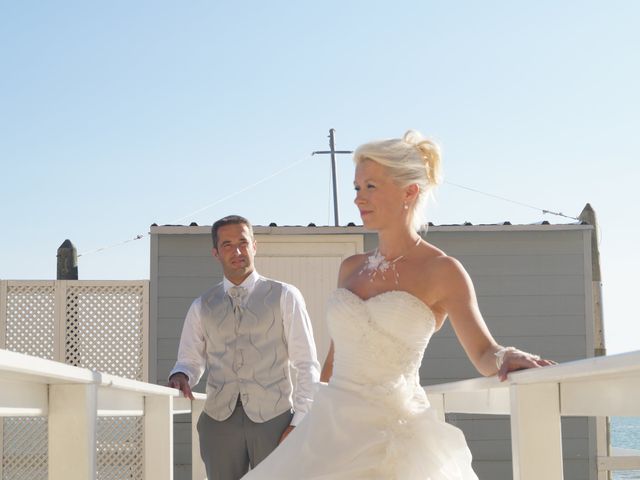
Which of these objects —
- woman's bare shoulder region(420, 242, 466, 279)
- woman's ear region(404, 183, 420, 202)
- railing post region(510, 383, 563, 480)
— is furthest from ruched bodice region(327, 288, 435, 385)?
railing post region(510, 383, 563, 480)

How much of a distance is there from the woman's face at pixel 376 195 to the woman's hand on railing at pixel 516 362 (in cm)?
74

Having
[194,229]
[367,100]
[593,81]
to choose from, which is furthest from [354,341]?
[593,81]

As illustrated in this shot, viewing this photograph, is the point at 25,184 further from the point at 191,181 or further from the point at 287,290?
the point at 287,290

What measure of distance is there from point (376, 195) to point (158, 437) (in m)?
1.72

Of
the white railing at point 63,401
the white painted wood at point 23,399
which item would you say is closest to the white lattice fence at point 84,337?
the white railing at point 63,401

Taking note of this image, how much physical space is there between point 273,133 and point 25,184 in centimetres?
618

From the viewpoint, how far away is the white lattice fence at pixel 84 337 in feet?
35.5

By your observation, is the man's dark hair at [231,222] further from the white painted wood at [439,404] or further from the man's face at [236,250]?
the white painted wood at [439,404]

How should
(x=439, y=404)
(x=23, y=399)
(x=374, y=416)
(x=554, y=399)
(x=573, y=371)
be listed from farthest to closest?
(x=439, y=404) < (x=374, y=416) < (x=554, y=399) < (x=23, y=399) < (x=573, y=371)

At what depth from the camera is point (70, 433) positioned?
107 inches

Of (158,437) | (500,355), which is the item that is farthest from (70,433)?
(158,437)

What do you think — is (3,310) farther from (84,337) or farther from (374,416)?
(374,416)

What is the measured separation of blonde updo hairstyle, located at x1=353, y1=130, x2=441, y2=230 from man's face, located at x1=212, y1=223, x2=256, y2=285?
1355 millimetres

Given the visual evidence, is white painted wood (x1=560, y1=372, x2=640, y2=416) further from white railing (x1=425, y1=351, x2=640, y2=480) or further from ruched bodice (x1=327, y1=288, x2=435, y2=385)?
ruched bodice (x1=327, y1=288, x2=435, y2=385)
